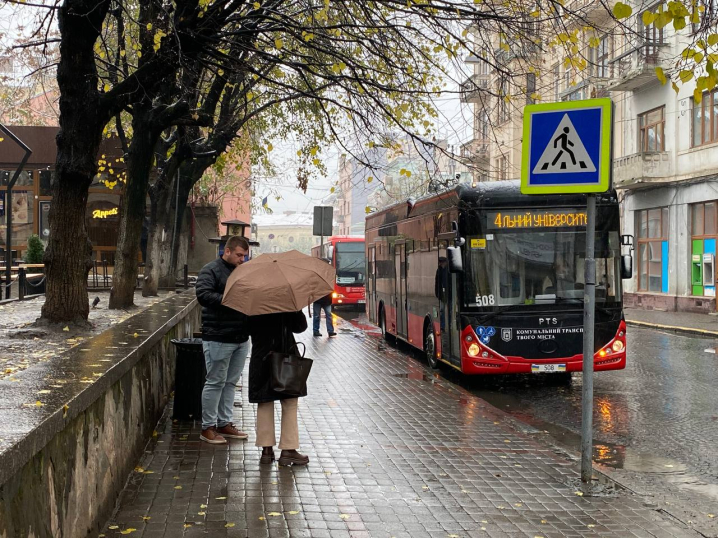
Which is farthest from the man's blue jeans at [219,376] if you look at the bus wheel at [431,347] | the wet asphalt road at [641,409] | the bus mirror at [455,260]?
the bus wheel at [431,347]

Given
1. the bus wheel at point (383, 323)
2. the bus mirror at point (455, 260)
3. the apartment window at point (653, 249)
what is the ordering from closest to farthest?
the bus mirror at point (455, 260)
the bus wheel at point (383, 323)
the apartment window at point (653, 249)

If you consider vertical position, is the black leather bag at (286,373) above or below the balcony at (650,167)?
below

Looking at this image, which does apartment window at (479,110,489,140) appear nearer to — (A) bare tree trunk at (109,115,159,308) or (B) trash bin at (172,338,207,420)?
(B) trash bin at (172,338,207,420)

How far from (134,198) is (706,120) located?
20.9 meters

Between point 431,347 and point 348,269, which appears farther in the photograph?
point 348,269

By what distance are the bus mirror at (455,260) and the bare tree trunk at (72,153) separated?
15.7 feet

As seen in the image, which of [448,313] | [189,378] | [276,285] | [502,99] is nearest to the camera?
[276,285]

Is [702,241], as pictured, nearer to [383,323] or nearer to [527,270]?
[383,323]

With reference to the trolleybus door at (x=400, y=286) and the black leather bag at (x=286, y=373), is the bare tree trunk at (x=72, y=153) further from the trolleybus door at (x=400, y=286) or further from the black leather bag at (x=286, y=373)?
the trolleybus door at (x=400, y=286)

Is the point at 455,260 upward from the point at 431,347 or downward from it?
upward

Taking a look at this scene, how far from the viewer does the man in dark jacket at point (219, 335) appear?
308 inches

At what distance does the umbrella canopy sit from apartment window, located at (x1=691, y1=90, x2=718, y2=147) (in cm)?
2374

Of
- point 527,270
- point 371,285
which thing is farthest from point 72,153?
point 371,285

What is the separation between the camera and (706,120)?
94.1 feet
